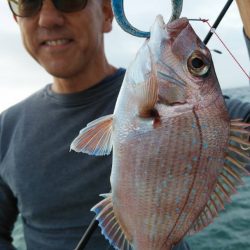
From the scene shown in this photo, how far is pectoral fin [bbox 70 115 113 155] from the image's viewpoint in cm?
165

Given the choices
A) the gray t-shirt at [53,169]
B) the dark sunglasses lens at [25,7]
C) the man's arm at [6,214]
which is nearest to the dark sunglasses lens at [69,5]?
the dark sunglasses lens at [25,7]

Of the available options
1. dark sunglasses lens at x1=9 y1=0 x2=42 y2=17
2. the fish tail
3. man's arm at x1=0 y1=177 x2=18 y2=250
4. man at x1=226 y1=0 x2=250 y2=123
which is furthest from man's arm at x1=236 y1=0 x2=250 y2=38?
man's arm at x1=0 y1=177 x2=18 y2=250

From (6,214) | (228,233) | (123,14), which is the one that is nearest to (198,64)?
(123,14)

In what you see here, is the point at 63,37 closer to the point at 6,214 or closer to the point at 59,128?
the point at 59,128

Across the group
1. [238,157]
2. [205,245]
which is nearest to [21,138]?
[238,157]

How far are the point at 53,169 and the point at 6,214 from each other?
710 millimetres

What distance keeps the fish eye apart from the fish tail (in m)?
0.64

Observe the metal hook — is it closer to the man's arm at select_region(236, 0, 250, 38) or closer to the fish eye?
the fish eye

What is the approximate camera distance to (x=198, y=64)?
5.19 feet

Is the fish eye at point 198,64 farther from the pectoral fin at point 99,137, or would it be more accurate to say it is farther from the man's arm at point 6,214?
the man's arm at point 6,214

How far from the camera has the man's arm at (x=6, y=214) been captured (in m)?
3.01

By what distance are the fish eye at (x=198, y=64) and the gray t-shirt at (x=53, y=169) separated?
1.17m

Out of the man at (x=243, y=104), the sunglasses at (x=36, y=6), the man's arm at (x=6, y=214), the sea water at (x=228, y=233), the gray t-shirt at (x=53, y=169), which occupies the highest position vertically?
the sunglasses at (x=36, y=6)

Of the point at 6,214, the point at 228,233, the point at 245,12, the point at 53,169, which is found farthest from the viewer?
the point at 228,233
